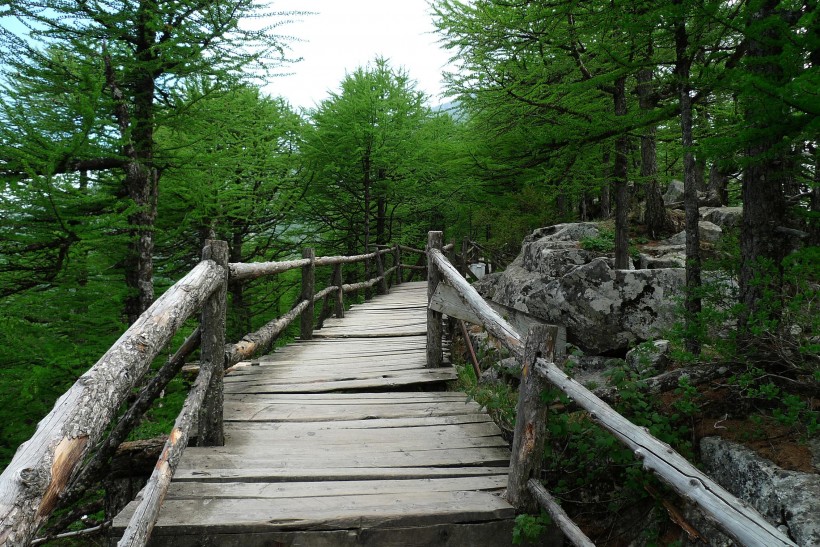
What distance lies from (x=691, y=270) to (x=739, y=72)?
194 centimetres

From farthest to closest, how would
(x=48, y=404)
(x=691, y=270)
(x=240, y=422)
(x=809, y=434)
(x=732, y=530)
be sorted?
(x=48, y=404), (x=691, y=270), (x=240, y=422), (x=809, y=434), (x=732, y=530)

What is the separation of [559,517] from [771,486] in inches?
54.3

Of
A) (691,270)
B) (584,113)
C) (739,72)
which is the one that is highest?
(584,113)

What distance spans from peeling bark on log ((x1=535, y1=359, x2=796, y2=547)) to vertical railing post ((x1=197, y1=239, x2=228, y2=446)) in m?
2.19

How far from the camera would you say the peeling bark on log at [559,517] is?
2030mm

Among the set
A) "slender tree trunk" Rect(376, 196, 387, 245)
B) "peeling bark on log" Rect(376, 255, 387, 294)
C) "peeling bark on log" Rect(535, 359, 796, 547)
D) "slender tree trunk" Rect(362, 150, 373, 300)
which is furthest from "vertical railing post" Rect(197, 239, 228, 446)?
"slender tree trunk" Rect(376, 196, 387, 245)

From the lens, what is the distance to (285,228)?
1222cm

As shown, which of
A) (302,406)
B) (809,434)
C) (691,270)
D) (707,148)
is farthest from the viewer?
(691,270)

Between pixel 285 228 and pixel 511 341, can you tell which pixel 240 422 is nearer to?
pixel 511 341

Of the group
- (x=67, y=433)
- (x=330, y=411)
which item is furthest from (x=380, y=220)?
(x=67, y=433)

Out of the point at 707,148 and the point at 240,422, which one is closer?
the point at 707,148

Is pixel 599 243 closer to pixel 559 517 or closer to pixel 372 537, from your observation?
pixel 559 517

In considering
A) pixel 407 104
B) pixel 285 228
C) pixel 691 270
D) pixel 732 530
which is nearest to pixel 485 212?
pixel 407 104

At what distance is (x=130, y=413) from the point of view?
2.50 metres
